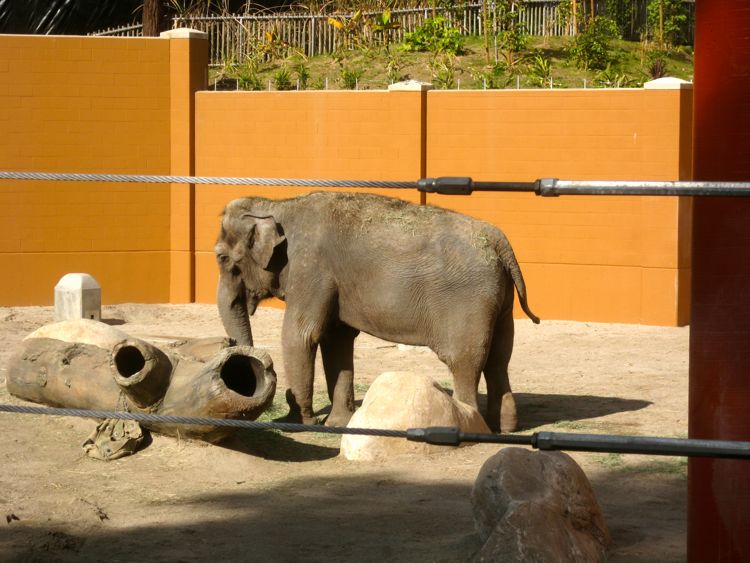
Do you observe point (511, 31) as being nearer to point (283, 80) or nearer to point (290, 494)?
point (283, 80)

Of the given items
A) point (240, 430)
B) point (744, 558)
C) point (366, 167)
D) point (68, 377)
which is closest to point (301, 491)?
point (240, 430)

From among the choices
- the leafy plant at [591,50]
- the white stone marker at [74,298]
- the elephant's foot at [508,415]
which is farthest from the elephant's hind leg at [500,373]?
the leafy plant at [591,50]

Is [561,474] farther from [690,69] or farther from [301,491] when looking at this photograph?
[690,69]

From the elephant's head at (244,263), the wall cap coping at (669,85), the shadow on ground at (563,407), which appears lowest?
the shadow on ground at (563,407)

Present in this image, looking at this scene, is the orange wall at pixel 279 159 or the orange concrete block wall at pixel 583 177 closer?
the orange concrete block wall at pixel 583 177

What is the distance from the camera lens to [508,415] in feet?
29.7

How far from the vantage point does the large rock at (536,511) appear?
17.3ft

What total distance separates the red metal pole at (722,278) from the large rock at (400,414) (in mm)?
3280

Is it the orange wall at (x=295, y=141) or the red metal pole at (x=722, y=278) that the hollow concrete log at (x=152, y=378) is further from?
the orange wall at (x=295, y=141)

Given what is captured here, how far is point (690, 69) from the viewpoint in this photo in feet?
73.7

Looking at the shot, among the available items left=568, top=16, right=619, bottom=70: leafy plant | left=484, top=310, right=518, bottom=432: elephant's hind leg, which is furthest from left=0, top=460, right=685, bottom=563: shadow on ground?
left=568, top=16, right=619, bottom=70: leafy plant

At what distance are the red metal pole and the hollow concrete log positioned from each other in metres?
3.64

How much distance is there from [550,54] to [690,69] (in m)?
3.04

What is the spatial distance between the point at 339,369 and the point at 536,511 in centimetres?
409
